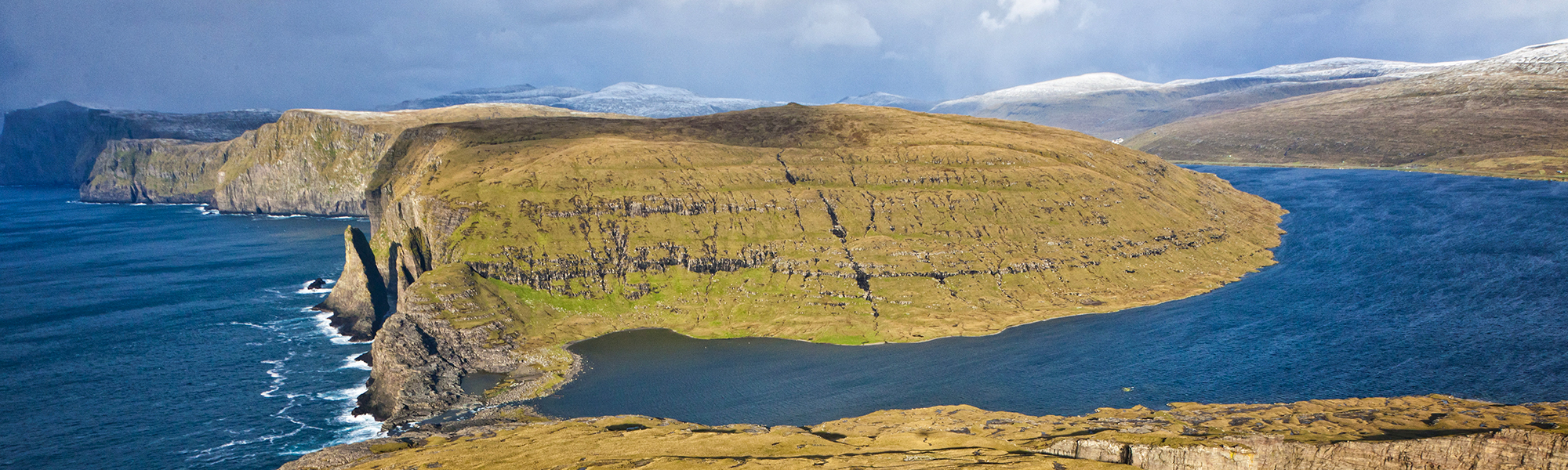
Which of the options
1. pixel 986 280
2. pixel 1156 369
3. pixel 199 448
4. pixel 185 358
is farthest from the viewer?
pixel 986 280

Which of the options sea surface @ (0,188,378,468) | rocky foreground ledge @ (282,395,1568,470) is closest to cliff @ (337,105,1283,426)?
sea surface @ (0,188,378,468)

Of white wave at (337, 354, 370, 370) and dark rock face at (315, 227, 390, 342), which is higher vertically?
dark rock face at (315, 227, 390, 342)

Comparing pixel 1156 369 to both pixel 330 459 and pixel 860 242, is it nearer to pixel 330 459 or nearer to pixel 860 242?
pixel 860 242

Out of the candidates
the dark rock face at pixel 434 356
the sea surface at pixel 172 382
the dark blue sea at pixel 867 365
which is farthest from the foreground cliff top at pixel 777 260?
the sea surface at pixel 172 382

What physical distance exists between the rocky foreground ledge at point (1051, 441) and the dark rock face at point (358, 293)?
7819 cm

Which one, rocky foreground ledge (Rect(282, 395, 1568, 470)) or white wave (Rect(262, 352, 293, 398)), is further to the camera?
white wave (Rect(262, 352, 293, 398))

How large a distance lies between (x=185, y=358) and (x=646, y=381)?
299 feet

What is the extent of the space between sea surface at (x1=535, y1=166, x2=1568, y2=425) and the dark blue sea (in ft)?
1.61

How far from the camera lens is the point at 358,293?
173 m

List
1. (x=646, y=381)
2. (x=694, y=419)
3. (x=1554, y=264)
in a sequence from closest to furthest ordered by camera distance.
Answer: (x=694, y=419)
(x=646, y=381)
(x=1554, y=264)

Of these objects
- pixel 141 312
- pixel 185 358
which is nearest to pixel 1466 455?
pixel 185 358

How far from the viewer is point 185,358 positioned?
146 metres

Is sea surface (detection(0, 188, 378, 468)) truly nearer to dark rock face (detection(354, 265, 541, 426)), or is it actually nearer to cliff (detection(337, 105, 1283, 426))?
dark rock face (detection(354, 265, 541, 426))

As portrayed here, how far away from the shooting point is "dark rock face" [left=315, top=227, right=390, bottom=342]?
16825cm
